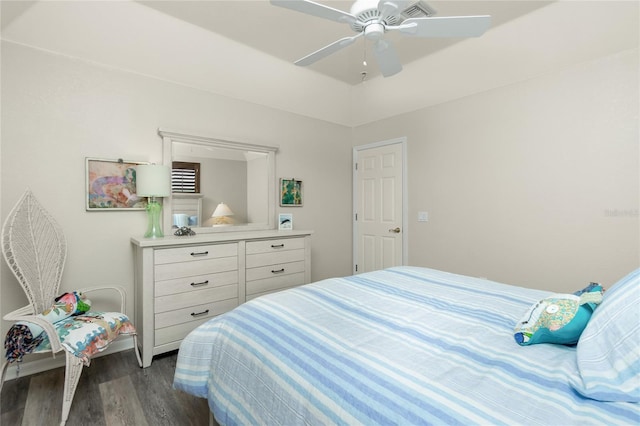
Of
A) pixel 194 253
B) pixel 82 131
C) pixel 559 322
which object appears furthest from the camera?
pixel 194 253

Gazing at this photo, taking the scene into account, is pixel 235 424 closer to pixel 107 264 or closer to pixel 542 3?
pixel 107 264

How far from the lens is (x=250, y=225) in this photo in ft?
11.1

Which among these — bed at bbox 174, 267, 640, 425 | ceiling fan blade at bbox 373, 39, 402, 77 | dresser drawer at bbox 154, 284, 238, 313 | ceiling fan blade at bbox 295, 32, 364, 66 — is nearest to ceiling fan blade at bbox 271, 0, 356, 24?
ceiling fan blade at bbox 295, 32, 364, 66

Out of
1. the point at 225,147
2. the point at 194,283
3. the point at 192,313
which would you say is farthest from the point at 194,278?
the point at 225,147

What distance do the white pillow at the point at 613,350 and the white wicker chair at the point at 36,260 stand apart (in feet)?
7.69

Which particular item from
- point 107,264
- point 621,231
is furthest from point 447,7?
point 107,264

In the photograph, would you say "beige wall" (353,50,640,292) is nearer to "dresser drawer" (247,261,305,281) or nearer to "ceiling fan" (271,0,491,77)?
"dresser drawer" (247,261,305,281)

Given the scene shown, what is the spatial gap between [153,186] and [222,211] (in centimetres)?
75

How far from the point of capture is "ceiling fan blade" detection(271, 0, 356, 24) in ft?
4.80

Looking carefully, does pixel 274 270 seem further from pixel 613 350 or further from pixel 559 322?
pixel 613 350

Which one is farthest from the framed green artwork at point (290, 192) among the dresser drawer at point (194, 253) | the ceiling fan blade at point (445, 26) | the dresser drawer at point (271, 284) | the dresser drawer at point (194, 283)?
the ceiling fan blade at point (445, 26)

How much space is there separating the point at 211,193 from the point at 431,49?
2.67 meters

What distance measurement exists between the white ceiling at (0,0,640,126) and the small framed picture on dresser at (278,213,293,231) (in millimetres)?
1295

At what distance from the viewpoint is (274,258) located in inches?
121
